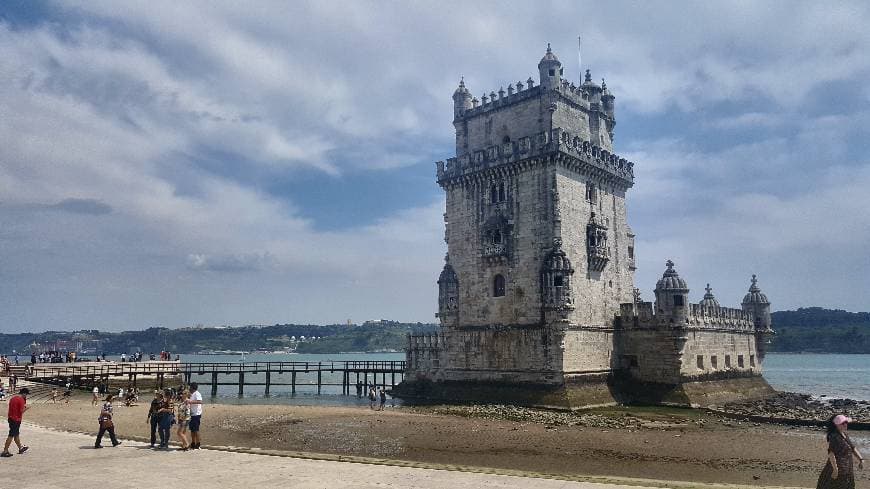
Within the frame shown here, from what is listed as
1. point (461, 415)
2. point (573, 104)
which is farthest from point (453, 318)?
point (573, 104)

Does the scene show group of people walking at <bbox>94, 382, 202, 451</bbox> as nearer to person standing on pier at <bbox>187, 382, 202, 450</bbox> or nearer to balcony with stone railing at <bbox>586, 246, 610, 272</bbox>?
person standing on pier at <bbox>187, 382, 202, 450</bbox>

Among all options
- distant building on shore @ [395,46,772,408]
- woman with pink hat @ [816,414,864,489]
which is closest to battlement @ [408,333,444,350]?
distant building on shore @ [395,46,772,408]

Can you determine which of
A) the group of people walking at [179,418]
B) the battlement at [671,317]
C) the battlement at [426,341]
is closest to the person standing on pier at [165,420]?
the group of people walking at [179,418]

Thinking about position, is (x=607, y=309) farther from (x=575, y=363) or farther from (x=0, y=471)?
(x=0, y=471)

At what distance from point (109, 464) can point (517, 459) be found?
14008 mm

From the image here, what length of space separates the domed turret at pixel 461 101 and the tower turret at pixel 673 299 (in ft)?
62.8

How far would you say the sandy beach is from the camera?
74.2 feet

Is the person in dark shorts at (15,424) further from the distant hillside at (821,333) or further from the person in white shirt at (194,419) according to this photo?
the distant hillside at (821,333)

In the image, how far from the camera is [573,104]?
4591cm

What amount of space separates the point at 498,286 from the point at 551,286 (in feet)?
16.1

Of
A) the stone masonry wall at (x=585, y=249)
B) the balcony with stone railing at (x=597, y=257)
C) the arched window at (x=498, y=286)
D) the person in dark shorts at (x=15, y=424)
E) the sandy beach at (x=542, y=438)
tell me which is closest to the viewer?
the person in dark shorts at (x=15, y=424)

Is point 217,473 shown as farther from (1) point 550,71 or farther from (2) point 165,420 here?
(1) point 550,71

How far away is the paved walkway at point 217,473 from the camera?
13500 mm

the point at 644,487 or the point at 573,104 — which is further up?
the point at 573,104
